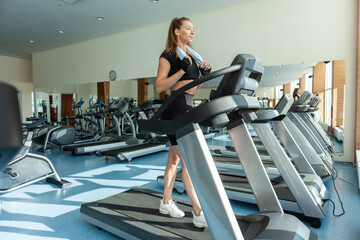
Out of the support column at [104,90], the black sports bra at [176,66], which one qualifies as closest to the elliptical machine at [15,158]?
the black sports bra at [176,66]

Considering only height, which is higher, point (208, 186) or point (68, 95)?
point (68, 95)

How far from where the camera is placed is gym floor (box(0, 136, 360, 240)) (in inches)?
73.2

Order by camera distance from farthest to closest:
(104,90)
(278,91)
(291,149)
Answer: (104,90)
(278,91)
(291,149)

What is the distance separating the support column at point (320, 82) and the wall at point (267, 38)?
24cm

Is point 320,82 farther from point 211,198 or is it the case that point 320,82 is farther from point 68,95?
point 68,95

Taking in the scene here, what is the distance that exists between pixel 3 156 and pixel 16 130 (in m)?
0.06

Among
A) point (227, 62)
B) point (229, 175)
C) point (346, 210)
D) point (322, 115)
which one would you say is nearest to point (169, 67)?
point (229, 175)

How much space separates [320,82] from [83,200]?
484cm

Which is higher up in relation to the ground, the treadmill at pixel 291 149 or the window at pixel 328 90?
the window at pixel 328 90

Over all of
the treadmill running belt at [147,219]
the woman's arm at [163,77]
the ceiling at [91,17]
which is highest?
the ceiling at [91,17]

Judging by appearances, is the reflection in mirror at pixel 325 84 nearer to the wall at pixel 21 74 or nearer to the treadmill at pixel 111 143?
the treadmill at pixel 111 143

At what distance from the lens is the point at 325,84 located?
490 centimetres

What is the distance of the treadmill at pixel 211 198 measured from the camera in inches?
41.4

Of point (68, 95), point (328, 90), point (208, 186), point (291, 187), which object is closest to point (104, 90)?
→ point (68, 95)
